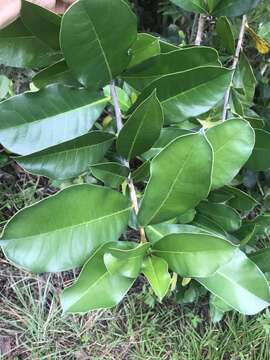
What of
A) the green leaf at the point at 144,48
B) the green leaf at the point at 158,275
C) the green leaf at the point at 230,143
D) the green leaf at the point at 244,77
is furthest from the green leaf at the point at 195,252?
the green leaf at the point at 244,77

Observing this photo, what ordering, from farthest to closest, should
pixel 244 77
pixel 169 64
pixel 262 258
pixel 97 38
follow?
pixel 244 77 → pixel 262 258 → pixel 169 64 → pixel 97 38

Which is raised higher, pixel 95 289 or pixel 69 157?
pixel 69 157

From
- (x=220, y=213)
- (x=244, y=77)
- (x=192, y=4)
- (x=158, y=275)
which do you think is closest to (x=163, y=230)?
(x=158, y=275)

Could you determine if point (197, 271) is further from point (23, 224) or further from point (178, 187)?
point (23, 224)

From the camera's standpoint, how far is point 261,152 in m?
0.79

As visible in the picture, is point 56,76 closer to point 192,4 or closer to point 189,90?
point 189,90

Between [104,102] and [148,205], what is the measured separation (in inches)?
6.2

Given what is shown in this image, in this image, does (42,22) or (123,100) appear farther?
(123,100)

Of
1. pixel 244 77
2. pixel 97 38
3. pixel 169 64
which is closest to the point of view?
pixel 97 38

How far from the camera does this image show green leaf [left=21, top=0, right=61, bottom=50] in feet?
1.75

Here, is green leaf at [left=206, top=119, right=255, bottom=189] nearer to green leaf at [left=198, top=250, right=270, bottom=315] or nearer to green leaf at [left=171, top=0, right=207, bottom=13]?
green leaf at [left=198, top=250, right=270, bottom=315]

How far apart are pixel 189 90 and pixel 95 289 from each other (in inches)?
10.7

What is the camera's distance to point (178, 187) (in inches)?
21.0

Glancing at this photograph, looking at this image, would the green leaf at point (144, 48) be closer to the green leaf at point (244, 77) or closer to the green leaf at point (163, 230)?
the green leaf at point (163, 230)
